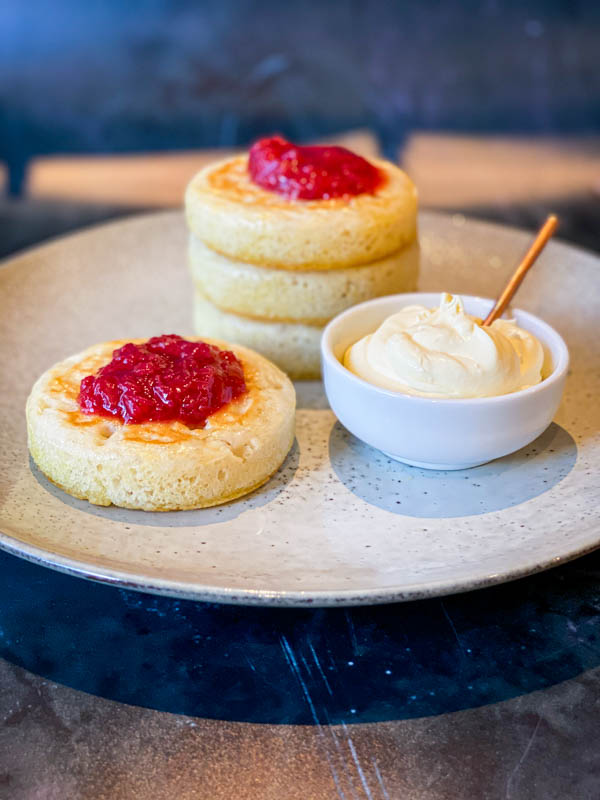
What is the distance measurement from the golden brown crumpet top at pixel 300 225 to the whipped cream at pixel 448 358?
1.35 feet

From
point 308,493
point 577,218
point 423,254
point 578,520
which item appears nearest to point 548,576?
point 578,520

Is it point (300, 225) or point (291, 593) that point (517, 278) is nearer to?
point (300, 225)

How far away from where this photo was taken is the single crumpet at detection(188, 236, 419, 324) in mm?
3209

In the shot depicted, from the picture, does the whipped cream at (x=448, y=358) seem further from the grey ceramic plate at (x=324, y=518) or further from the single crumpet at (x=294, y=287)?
the single crumpet at (x=294, y=287)

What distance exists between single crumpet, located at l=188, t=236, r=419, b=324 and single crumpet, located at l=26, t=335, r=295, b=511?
386 mm

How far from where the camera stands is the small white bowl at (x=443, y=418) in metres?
2.65

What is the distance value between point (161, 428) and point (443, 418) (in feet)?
2.54

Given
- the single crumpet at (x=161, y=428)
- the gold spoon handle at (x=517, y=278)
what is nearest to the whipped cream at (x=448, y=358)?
the gold spoon handle at (x=517, y=278)

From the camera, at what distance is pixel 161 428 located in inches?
105

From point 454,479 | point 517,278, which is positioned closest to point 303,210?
point 517,278

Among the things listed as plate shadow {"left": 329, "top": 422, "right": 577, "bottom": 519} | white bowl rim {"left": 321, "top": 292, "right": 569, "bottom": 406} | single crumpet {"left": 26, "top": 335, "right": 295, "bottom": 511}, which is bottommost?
plate shadow {"left": 329, "top": 422, "right": 577, "bottom": 519}

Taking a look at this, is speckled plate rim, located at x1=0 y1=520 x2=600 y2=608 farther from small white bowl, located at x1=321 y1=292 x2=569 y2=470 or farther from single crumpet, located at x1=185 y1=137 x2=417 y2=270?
single crumpet, located at x1=185 y1=137 x2=417 y2=270

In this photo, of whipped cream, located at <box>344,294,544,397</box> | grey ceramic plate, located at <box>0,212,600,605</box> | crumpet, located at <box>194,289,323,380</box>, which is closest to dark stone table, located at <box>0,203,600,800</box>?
grey ceramic plate, located at <box>0,212,600,605</box>

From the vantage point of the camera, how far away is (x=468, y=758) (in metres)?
2.06
